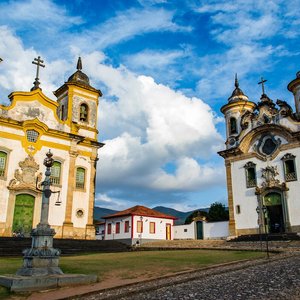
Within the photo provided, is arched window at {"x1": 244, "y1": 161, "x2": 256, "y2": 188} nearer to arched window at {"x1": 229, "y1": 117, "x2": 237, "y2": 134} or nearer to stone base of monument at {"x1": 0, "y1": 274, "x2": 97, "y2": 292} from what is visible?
arched window at {"x1": 229, "y1": 117, "x2": 237, "y2": 134}

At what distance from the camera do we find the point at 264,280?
8.39m

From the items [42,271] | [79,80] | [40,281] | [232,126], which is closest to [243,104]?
[232,126]

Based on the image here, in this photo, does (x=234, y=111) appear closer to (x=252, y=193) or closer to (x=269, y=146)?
(x=269, y=146)

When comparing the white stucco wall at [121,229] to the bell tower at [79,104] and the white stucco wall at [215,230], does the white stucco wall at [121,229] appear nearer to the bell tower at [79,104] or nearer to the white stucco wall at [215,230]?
the white stucco wall at [215,230]

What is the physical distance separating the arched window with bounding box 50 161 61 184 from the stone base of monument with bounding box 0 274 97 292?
1663 cm

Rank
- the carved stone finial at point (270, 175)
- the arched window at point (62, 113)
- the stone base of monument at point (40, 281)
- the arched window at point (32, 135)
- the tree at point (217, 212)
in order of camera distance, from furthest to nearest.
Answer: the tree at point (217, 212) → the arched window at point (62, 113) → the carved stone finial at point (270, 175) → the arched window at point (32, 135) → the stone base of monument at point (40, 281)

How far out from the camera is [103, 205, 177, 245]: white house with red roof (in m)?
33.4

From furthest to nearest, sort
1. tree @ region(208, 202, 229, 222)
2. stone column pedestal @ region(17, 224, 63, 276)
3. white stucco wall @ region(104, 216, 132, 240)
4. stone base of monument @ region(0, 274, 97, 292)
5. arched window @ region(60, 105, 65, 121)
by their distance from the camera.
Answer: tree @ region(208, 202, 229, 222), white stucco wall @ region(104, 216, 132, 240), arched window @ region(60, 105, 65, 121), stone column pedestal @ region(17, 224, 63, 276), stone base of monument @ region(0, 274, 97, 292)

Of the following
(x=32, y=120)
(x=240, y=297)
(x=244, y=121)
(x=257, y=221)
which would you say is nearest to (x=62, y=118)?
(x=32, y=120)

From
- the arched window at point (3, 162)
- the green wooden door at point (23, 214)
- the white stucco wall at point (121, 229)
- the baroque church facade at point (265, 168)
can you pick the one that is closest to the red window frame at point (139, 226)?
the white stucco wall at point (121, 229)

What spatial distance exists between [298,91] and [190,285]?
25.1 meters

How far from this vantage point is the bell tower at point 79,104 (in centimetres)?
2755

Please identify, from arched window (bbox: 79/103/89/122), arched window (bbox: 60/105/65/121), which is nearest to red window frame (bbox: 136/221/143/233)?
arched window (bbox: 79/103/89/122)

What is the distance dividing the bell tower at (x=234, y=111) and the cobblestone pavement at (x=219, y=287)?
22241mm
